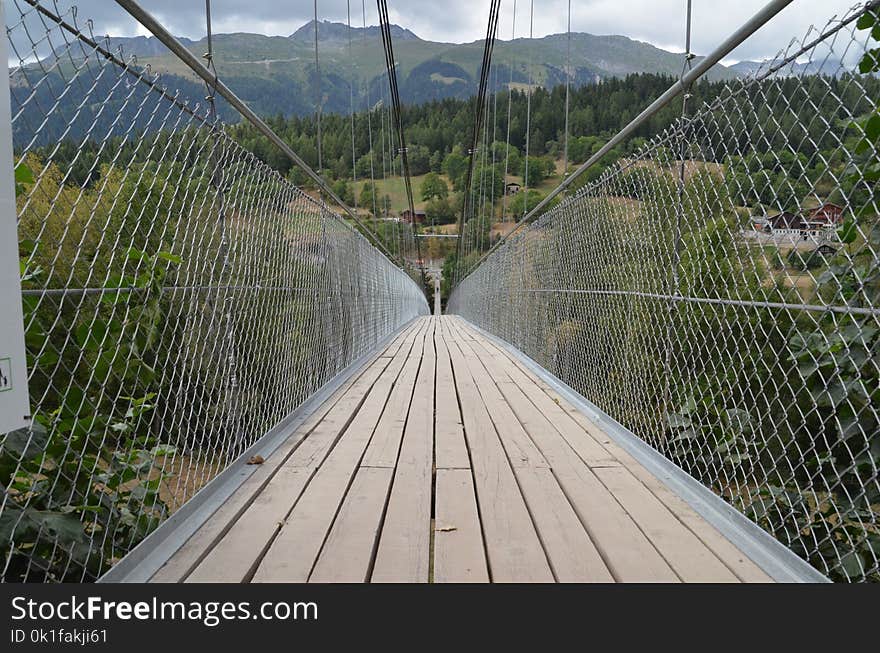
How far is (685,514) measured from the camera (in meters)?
1.65

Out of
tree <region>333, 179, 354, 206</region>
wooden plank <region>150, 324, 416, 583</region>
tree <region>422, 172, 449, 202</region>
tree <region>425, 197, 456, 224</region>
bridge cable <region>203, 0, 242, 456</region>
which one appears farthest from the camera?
tree <region>425, 197, 456, 224</region>

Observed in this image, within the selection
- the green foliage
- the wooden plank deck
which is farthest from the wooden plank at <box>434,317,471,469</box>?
the green foliage

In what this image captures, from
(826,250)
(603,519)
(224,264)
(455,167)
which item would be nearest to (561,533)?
(603,519)

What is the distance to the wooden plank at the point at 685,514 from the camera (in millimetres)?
1342

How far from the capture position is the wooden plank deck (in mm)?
1331

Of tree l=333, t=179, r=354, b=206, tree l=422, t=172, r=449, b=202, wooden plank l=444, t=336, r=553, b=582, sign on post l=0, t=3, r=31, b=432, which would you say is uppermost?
tree l=422, t=172, r=449, b=202

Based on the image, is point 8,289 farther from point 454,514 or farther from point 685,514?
point 685,514

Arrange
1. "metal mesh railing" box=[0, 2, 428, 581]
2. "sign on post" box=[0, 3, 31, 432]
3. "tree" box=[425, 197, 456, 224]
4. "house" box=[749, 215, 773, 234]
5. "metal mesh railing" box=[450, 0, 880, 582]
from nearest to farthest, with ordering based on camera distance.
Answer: "sign on post" box=[0, 3, 31, 432], "metal mesh railing" box=[0, 2, 428, 581], "metal mesh railing" box=[450, 0, 880, 582], "house" box=[749, 215, 773, 234], "tree" box=[425, 197, 456, 224]

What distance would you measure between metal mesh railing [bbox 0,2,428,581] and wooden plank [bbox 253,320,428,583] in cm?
30

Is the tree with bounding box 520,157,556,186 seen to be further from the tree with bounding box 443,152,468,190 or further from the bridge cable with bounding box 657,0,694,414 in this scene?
the tree with bounding box 443,152,468,190

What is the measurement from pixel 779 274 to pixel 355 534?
1.14m

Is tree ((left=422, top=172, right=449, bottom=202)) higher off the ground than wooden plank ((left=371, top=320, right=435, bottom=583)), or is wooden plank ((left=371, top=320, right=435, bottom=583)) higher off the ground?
tree ((left=422, top=172, right=449, bottom=202))

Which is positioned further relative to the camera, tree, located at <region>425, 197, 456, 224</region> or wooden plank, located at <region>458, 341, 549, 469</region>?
tree, located at <region>425, 197, 456, 224</region>
